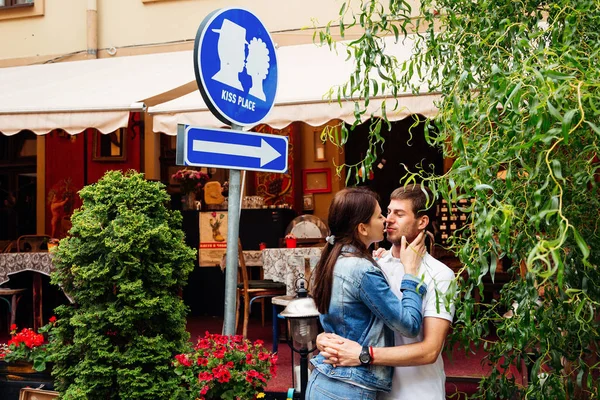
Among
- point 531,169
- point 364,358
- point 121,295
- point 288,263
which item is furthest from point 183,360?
point 288,263

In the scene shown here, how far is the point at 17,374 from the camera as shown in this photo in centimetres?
524

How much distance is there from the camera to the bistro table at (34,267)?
772 centimetres

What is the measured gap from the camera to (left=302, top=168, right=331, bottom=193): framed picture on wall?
432 inches

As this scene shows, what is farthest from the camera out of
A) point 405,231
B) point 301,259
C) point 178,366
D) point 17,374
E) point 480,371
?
point 301,259

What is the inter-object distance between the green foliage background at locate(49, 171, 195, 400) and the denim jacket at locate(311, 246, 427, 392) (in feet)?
5.98

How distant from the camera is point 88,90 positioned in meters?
7.47

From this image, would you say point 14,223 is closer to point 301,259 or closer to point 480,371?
point 301,259

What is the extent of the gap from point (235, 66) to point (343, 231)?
4.32 ft

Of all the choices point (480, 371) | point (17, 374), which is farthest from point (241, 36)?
point (480, 371)

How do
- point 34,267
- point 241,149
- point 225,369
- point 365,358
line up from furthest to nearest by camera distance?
point 34,267, point 225,369, point 241,149, point 365,358

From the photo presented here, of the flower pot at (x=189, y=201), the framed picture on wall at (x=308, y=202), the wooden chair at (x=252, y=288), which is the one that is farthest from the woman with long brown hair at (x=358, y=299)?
the framed picture on wall at (x=308, y=202)

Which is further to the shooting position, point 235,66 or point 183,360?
point 183,360

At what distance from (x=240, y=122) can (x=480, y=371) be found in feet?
10.5

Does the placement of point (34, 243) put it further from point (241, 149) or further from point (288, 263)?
point (241, 149)
